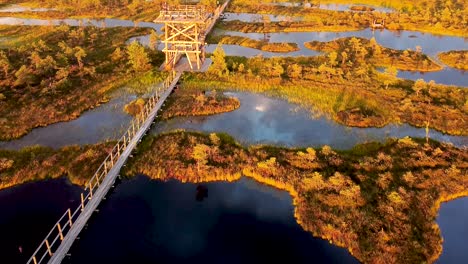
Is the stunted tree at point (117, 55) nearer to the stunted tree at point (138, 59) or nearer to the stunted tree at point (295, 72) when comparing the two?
the stunted tree at point (138, 59)

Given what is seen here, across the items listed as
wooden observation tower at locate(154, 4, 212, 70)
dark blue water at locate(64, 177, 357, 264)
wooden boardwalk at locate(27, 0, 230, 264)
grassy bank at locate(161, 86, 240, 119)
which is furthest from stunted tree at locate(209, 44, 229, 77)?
dark blue water at locate(64, 177, 357, 264)

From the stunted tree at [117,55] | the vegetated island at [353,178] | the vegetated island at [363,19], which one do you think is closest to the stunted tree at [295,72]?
the vegetated island at [353,178]

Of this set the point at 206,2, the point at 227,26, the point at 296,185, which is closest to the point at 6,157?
the point at 296,185

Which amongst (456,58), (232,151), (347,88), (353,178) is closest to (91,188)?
(232,151)

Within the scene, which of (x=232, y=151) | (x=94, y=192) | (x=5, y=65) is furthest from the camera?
(x=5, y=65)

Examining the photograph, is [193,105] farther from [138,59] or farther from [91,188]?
[91,188]
